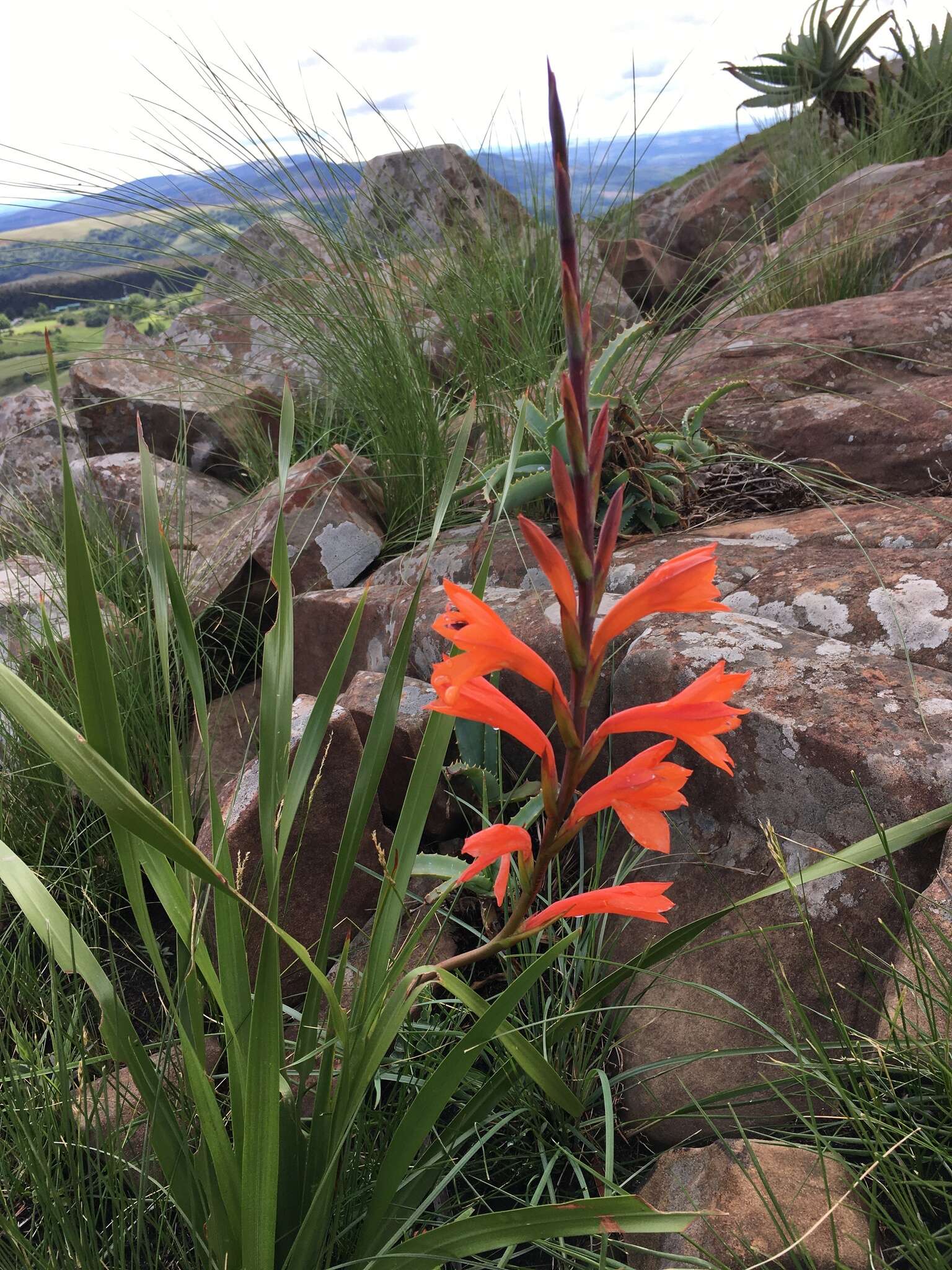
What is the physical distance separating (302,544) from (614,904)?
1865 millimetres

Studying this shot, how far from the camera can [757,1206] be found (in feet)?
3.18

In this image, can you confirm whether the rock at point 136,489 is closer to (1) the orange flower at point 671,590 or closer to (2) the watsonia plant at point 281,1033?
(2) the watsonia plant at point 281,1033

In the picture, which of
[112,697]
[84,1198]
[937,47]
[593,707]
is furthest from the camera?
[937,47]

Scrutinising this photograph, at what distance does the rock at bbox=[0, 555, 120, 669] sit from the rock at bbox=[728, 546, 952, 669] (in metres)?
1.52

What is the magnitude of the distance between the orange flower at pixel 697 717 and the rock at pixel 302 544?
1878 millimetres

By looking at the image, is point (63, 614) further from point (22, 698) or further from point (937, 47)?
point (937, 47)

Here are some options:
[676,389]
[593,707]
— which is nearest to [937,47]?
[676,389]

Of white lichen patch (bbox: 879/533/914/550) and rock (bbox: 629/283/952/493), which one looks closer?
white lichen patch (bbox: 879/533/914/550)

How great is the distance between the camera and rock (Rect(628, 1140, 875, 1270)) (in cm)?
91

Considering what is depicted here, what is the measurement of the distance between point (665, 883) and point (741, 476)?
5.94ft

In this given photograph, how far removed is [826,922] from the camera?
4.07 feet

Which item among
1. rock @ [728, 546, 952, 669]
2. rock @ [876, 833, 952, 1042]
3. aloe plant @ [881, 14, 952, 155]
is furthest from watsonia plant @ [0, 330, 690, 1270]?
aloe plant @ [881, 14, 952, 155]

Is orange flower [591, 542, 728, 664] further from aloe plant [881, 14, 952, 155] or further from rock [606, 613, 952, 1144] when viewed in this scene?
aloe plant [881, 14, 952, 155]

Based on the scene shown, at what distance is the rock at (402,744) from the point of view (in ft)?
5.41
